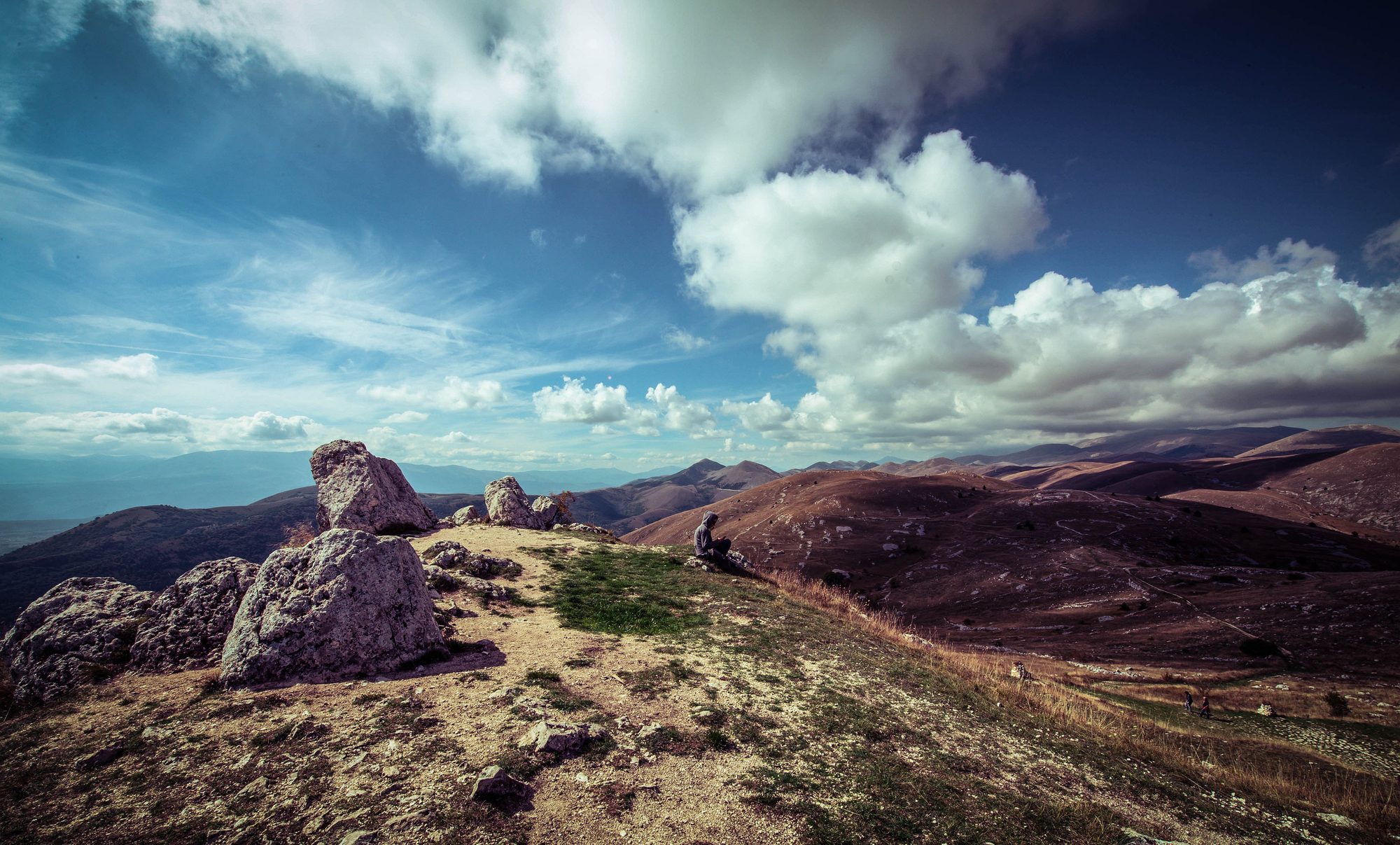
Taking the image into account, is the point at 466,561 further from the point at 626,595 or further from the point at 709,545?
the point at 709,545

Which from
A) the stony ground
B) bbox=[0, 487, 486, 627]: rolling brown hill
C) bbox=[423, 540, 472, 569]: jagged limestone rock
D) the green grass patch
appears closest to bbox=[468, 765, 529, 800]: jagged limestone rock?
the stony ground

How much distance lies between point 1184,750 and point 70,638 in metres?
24.6

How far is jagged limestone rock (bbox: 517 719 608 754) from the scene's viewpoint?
7.36 metres

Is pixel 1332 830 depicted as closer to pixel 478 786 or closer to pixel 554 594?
pixel 478 786

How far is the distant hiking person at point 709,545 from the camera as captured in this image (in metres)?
24.2

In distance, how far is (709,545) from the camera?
25016mm

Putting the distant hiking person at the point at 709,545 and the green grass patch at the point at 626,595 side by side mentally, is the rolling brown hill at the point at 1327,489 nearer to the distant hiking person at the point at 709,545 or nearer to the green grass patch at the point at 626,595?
the distant hiking person at the point at 709,545

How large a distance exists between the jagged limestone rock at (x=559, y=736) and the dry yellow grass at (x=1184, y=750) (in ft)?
35.1

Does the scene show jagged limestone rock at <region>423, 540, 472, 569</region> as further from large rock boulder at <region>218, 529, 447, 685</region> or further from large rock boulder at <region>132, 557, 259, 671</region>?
large rock boulder at <region>218, 529, 447, 685</region>

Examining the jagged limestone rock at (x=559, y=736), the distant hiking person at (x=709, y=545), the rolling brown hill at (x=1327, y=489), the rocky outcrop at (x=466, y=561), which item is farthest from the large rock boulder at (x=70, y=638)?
the rolling brown hill at (x=1327, y=489)

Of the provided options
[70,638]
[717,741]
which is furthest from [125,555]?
[717,741]

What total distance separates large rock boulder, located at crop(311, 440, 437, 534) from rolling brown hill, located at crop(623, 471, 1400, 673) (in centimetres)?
5831

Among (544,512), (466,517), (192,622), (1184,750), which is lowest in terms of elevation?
(1184,750)

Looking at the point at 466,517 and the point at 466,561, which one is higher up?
the point at 466,517
